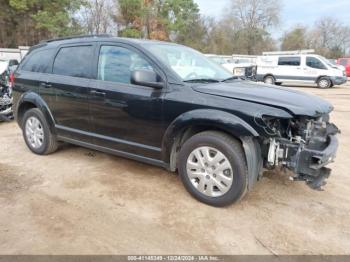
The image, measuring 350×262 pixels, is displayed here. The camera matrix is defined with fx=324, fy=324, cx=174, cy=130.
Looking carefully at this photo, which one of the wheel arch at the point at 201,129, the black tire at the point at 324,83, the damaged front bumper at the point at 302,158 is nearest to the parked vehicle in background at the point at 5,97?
the wheel arch at the point at 201,129

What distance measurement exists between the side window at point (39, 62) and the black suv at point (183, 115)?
6cm

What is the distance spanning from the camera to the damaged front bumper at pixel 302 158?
3.09m

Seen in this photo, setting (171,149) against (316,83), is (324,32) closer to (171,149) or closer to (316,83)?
(316,83)

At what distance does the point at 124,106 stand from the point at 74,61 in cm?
122

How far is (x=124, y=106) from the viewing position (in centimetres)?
384

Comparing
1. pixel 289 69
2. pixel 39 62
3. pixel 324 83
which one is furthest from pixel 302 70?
pixel 39 62

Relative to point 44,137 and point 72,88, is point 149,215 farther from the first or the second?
point 44,137

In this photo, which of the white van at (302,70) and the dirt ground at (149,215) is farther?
the white van at (302,70)

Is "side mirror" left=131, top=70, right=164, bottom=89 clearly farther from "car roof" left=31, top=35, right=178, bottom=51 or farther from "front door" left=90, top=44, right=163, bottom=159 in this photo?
"car roof" left=31, top=35, right=178, bottom=51

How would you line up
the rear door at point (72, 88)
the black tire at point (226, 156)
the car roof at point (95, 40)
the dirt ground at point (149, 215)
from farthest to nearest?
the rear door at point (72, 88)
the car roof at point (95, 40)
the black tire at point (226, 156)
the dirt ground at point (149, 215)

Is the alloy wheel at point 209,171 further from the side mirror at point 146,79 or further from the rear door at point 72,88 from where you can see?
the rear door at point 72,88

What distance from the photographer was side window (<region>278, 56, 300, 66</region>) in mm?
17767

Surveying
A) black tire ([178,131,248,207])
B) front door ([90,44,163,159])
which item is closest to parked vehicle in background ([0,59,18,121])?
front door ([90,44,163,159])

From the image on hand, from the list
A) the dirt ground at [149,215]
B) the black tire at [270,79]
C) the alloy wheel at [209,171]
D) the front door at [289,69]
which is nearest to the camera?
the dirt ground at [149,215]
